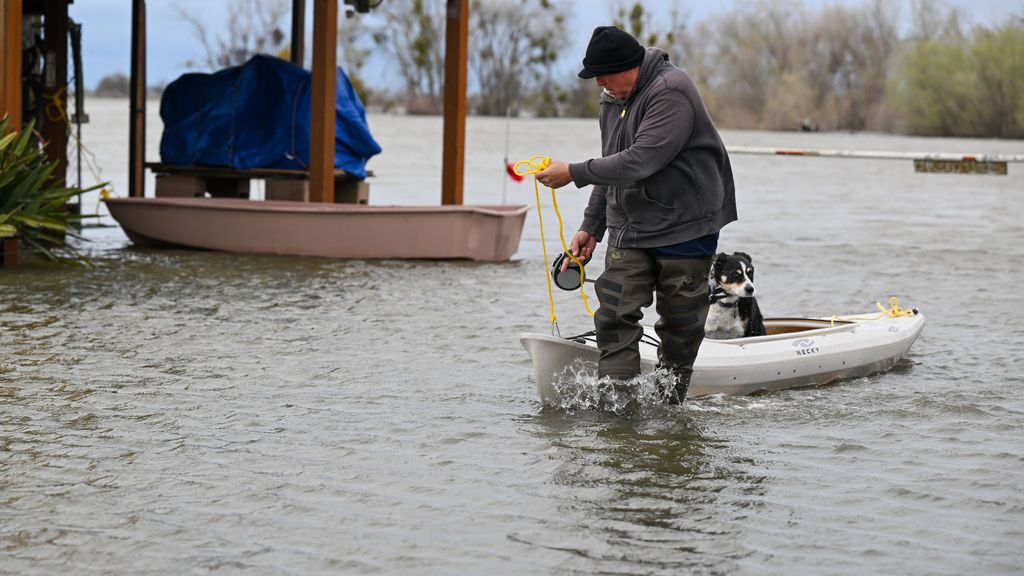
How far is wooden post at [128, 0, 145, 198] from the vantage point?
17.4 meters

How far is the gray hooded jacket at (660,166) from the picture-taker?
249 inches

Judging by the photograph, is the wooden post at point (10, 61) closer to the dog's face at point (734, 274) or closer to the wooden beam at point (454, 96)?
the wooden beam at point (454, 96)

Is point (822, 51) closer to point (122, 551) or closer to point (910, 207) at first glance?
point (910, 207)

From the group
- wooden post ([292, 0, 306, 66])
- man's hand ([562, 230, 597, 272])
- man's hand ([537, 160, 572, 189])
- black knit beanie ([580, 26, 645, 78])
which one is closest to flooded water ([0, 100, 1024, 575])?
man's hand ([562, 230, 597, 272])

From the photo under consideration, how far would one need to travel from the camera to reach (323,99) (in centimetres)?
1484

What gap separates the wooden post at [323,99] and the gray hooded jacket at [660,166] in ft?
27.8

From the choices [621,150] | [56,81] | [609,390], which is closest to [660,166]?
[621,150]

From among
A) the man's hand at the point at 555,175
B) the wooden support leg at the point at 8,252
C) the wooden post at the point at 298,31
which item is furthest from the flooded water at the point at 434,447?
the wooden post at the point at 298,31

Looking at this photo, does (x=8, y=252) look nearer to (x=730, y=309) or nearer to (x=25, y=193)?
(x=25, y=193)

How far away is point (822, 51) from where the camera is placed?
3132 inches

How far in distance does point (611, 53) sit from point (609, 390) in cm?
158

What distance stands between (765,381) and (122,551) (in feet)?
13.4

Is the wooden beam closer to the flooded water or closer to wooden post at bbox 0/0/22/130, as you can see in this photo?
the flooded water

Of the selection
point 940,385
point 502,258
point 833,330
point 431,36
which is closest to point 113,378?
point 833,330
